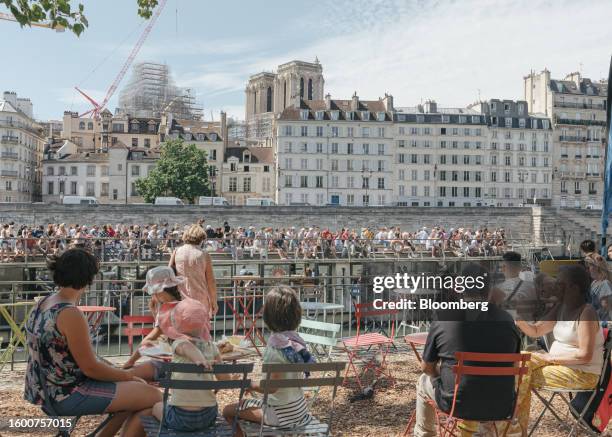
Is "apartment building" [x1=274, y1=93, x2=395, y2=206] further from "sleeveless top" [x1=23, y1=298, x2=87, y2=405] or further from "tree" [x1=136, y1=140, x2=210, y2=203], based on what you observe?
"sleeveless top" [x1=23, y1=298, x2=87, y2=405]

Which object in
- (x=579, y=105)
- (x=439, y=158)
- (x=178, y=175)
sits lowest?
(x=178, y=175)

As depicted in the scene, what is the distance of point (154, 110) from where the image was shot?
98125 mm

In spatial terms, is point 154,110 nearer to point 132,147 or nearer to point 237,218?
point 132,147

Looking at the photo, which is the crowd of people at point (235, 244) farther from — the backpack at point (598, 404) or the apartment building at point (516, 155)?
the apartment building at point (516, 155)

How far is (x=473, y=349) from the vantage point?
4.54m

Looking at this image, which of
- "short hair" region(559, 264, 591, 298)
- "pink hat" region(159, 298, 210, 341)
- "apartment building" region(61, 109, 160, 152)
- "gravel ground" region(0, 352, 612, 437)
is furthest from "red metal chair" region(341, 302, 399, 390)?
"apartment building" region(61, 109, 160, 152)

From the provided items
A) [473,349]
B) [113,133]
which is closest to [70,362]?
[473,349]

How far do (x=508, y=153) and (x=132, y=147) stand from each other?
42435mm

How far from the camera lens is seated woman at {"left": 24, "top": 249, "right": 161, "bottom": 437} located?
411 centimetres

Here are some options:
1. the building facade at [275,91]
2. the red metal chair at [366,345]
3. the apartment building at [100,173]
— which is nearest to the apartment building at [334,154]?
the apartment building at [100,173]

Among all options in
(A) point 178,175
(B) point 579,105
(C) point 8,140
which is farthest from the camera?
(B) point 579,105

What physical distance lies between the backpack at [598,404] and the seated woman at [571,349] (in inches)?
4.2

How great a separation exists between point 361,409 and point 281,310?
8.00ft

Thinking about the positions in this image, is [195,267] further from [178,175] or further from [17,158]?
[17,158]
